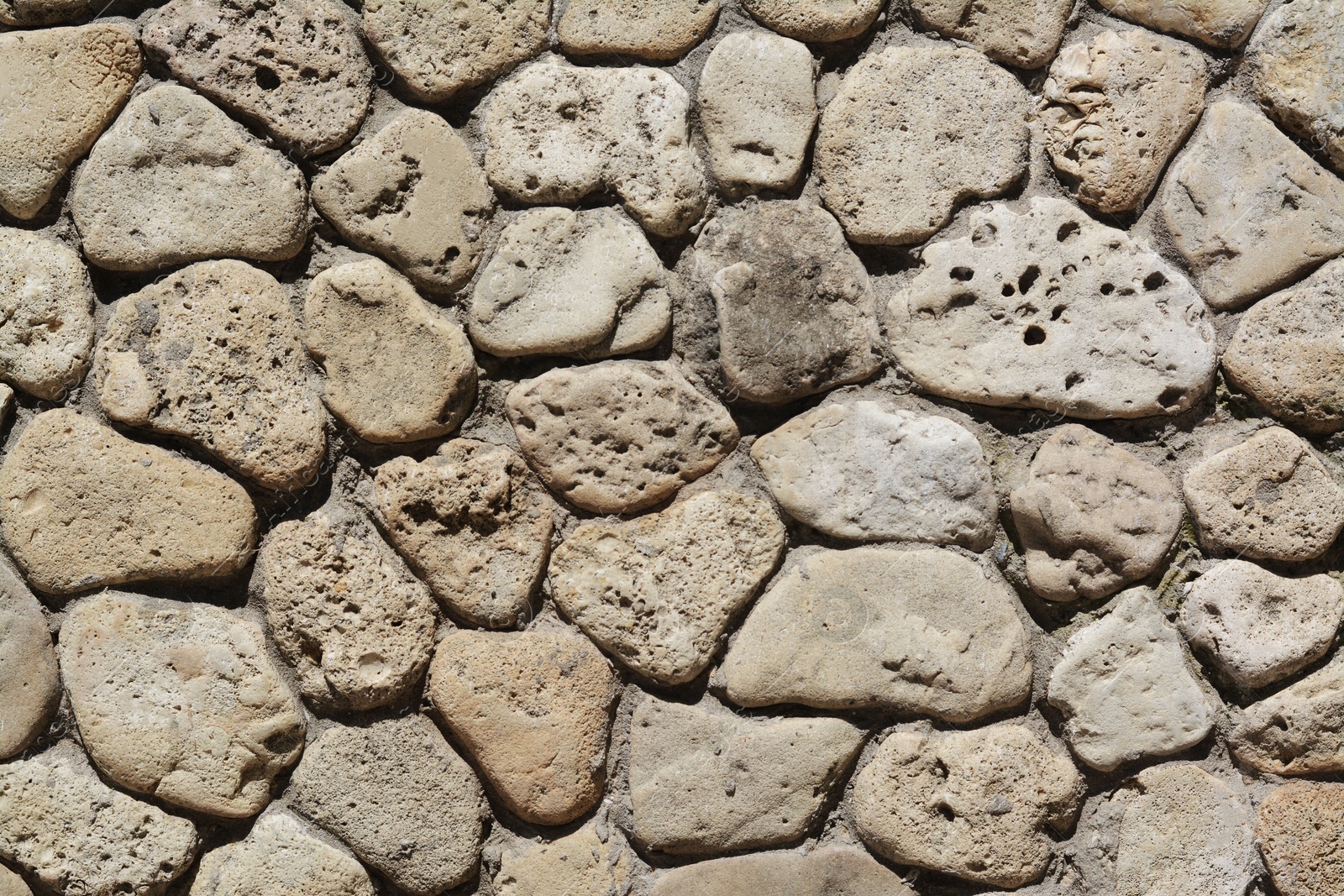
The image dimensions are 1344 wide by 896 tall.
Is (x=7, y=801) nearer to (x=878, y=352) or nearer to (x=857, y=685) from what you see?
(x=857, y=685)

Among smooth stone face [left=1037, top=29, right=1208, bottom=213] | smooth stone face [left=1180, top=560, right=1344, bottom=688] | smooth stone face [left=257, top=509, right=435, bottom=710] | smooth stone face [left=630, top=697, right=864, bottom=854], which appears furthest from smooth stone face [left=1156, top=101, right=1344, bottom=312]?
smooth stone face [left=257, top=509, right=435, bottom=710]

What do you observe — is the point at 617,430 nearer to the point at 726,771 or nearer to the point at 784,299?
the point at 784,299

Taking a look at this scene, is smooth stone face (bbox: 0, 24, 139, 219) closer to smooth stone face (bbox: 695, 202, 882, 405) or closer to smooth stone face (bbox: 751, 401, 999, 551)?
smooth stone face (bbox: 695, 202, 882, 405)

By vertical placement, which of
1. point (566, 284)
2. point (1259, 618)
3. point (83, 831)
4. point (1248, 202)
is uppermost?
point (1248, 202)

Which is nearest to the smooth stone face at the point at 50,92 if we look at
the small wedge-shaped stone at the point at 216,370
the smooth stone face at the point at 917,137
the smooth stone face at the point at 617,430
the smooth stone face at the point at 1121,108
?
the small wedge-shaped stone at the point at 216,370

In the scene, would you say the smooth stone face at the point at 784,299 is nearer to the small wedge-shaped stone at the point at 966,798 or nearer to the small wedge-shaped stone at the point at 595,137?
the small wedge-shaped stone at the point at 595,137

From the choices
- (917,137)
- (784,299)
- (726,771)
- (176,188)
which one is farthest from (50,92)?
(726,771)
